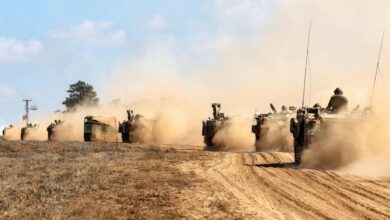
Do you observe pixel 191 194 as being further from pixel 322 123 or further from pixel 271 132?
pixel 271 132

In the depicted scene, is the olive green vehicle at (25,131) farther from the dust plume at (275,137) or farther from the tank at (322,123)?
the tank at (322,123)

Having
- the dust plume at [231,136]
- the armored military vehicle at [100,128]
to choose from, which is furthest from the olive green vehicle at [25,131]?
the dust plume at [231,136]

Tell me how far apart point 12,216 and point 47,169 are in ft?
29.7

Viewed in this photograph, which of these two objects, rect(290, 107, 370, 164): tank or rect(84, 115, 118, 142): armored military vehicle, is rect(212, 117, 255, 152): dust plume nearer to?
rect(84, 115, 118, 142): armored military vehicle

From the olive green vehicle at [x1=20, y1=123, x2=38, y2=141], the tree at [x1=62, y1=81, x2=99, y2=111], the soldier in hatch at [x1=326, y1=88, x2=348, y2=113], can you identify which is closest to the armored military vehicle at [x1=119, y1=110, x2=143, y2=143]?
the olive green vehicle at [x1=20, y1=123, x2=38, y2=141]

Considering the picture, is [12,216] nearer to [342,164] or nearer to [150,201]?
[150,201]

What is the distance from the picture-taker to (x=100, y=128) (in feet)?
168

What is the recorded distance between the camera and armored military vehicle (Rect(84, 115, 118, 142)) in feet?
166

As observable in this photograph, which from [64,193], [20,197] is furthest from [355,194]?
[20,197]

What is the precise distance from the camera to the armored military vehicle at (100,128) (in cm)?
5062

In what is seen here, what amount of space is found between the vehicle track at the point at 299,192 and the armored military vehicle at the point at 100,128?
3339cm

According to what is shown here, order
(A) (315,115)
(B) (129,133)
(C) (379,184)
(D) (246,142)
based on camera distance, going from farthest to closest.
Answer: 1. (B) (129,133)
2. (D) (246,142)
3. (A) (315,115)
4. (C) (379,184)

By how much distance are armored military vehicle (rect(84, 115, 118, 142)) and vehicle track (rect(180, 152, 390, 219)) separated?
33.4m

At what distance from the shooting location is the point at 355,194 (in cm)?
1227
